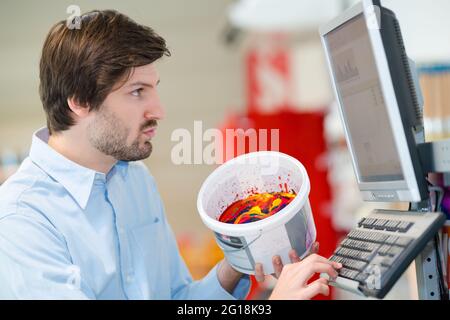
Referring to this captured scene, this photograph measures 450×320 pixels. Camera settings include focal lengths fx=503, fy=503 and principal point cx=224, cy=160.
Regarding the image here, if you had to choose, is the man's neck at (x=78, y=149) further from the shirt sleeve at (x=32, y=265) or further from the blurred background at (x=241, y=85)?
the blurred background at (x=241, y=85)

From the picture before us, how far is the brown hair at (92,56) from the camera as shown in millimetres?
1239

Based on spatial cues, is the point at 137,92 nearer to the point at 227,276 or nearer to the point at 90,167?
the point at 90,167

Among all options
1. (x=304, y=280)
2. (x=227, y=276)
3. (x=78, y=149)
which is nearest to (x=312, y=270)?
(x=304, y=280)

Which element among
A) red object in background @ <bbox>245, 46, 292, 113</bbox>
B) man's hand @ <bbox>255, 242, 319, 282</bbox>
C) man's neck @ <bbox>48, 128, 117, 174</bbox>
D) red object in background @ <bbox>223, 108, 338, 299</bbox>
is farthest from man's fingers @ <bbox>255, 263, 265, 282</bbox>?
red object in background @ <bbox>245, 46, 292, 113</bbox>

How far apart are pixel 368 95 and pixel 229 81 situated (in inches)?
156

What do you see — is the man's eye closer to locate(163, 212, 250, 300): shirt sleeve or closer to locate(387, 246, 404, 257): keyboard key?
locate(163, 212, 250, 300): shirt sleeve

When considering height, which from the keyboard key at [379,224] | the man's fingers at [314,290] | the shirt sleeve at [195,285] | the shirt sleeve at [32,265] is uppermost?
the shirt sleeve at [32,265]

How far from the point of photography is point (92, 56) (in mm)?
1239

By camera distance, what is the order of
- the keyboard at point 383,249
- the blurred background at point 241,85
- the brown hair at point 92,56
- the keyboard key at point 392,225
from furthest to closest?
the blurred background at point 241,85
the brown hair at point 92,56
the keyboard key at point 392,225
the keyboard at point 383,249

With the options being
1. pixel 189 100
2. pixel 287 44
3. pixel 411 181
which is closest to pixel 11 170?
pixel 189 100

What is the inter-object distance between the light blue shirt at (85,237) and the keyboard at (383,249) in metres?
0.50

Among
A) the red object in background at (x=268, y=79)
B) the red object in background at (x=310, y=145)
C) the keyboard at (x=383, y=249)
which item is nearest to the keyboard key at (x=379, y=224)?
the keyboard at (x=383, y=249)
